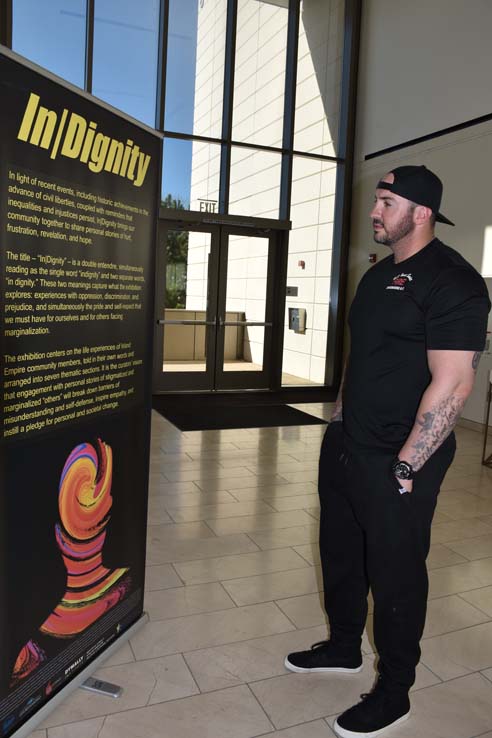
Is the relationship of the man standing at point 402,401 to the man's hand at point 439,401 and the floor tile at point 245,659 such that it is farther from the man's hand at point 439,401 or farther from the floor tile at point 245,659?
the floor tile at point 245,659

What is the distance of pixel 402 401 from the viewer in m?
1.83

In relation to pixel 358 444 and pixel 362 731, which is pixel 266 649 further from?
pixel 358 444

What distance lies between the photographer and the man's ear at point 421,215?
1818 mm

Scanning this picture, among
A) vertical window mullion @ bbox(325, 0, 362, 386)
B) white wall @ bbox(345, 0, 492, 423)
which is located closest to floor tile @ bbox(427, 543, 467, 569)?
white wall @ bbox(345, 0, 492, 423)

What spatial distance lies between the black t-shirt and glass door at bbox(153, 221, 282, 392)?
6.17 m

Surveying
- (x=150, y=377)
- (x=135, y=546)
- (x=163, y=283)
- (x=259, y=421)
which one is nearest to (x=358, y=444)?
(x=150, y=377)

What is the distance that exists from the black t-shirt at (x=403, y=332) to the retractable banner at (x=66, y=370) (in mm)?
821

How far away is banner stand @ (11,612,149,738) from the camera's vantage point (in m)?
1.79

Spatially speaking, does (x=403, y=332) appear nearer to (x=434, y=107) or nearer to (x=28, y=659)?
(x=28, y=659)

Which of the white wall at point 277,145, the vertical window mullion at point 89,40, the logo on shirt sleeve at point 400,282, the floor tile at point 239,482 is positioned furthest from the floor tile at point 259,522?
the vertical window mullion at point 89,40

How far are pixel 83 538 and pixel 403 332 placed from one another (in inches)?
48.6

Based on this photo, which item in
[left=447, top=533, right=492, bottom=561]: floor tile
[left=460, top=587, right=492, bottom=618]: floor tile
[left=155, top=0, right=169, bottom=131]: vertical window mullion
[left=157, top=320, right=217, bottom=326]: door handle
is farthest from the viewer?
[left=157, top=320, right=217, bottom=326]: door handle

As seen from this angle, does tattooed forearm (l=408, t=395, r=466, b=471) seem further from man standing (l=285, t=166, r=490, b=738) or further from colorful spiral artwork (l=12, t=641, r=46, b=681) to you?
colorful spiral artwork (l=12, t=641, r=46, b=681)

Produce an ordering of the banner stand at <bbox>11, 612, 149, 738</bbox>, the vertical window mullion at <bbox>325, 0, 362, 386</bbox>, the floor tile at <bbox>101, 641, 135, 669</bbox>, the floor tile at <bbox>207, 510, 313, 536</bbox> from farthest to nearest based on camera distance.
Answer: the vertical window mullion at <bbox>325, 0, 362, 386</bbox>
the floor tile at <bbox>207, 510, 313, 536</bbox>
the floor tile at <bbox>101, 641, 135, 669</bbox>
the banner stand at <bbox>11, 612, 149, 738</bbox>
